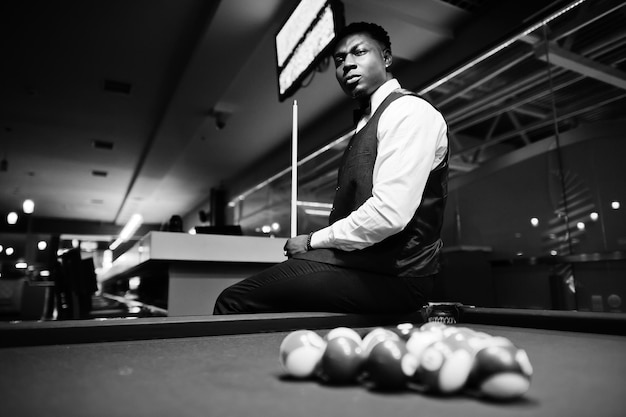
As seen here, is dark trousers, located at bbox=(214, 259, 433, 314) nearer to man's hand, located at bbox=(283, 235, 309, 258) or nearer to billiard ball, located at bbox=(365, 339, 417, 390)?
man's hand, located at bbox=(283, 235, 309, 258)

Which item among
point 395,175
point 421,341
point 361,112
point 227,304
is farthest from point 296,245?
point 421,341

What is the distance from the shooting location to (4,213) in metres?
13.8

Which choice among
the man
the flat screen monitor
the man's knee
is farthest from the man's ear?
the man's knee

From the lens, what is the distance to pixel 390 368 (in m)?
0.72

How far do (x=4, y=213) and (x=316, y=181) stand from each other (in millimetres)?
11070

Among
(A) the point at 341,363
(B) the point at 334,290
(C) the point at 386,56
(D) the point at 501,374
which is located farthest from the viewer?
(C) the point at 386,56

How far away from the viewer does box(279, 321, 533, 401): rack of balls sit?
2.18 feet

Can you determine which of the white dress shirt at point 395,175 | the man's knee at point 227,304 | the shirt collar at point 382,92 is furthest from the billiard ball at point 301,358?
the shirt collar at point 382,92

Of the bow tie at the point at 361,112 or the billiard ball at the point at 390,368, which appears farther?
the bow tie at the point at 361,112

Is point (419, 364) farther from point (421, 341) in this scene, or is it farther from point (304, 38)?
point (304, 38)

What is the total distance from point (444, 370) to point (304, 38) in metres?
2.89

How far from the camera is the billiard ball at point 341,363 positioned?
2.51 feet

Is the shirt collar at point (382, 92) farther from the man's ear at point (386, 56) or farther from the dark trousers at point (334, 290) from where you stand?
the dark trousers at point (334, 290)

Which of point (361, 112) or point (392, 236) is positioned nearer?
point (392, 236)
